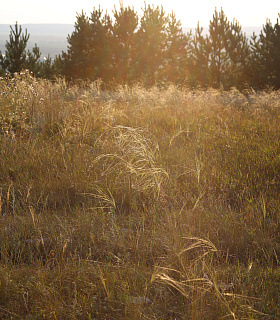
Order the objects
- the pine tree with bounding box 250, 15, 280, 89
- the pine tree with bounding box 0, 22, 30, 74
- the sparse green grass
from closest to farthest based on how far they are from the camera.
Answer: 1. the sparse green grass
2. the pine tree with bounding box 0, 22, 30, 74
3. the pine tree with bounding box 250, 15, 280, 89

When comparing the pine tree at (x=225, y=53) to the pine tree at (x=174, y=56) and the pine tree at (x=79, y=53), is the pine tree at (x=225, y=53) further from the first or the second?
the pine tree at (x=79, y=53)

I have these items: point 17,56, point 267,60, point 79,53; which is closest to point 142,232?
point 17,56

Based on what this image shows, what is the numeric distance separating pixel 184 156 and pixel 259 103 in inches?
163

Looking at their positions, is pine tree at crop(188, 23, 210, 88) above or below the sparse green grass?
above

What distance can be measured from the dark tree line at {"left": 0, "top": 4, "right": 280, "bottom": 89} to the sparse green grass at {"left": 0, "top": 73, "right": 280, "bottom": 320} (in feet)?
37.1

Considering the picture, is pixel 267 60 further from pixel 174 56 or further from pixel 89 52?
pixel 89 52

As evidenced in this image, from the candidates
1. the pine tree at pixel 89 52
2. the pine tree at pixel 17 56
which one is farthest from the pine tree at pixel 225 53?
the pine tree at pixel 17 56

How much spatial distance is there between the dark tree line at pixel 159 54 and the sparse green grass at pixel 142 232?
11296 mm

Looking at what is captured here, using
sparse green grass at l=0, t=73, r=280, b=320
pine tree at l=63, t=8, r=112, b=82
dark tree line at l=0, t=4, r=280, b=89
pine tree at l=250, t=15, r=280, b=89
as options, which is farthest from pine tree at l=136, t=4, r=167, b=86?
sparse green grass at l=0, t=73, r=280, b=320

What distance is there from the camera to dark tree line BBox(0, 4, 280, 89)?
47.1ft

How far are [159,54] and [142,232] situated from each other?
14.7 m

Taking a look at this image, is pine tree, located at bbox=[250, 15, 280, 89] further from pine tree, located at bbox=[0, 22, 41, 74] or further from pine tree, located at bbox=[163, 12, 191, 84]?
pine tree, located at bbox=[0, 22, 41, 74]

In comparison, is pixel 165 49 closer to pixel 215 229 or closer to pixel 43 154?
pixel 43 154

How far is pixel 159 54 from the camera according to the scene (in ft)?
52.3
